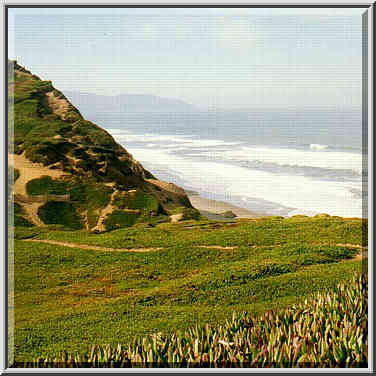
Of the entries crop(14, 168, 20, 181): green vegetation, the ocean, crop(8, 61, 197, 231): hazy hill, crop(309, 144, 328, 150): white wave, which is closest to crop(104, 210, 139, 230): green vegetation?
crop(8, 61, 197, 231): hazy hill

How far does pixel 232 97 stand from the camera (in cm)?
546

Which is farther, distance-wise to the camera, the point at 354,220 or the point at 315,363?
the point at 354,220

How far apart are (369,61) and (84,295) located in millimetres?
4225

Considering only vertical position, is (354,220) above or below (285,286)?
above

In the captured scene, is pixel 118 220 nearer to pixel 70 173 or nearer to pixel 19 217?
pixel 70 173

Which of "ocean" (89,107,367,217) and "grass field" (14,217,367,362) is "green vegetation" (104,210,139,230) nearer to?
"grass field" (14,217,367,362)

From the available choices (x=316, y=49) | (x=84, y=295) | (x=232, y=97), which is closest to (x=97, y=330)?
(x=84, y=295)

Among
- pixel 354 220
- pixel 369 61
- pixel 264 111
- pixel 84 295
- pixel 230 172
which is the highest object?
pixel 369 61

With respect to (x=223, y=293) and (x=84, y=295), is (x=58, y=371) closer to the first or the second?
(x=84, y=295)

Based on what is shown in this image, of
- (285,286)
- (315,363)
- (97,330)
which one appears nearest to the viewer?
(315,363)

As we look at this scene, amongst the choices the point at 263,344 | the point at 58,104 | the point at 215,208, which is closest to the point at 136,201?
the point at 215,208

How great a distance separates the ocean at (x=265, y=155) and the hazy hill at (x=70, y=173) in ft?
1.01

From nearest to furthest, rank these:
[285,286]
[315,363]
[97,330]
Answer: [315,363]
[97,330]
[285,286]

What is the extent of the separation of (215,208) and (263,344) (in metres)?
1.85
